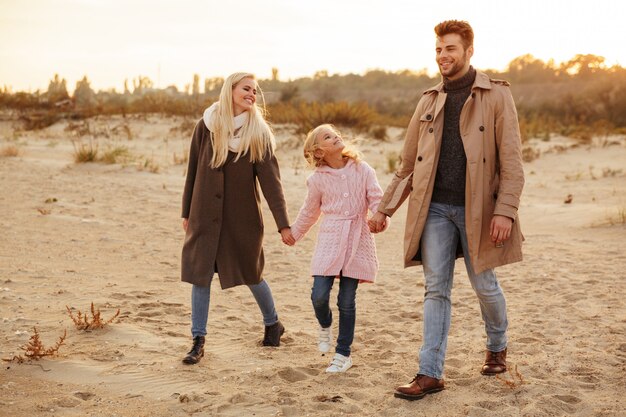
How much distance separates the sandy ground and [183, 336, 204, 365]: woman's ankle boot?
0.09 m

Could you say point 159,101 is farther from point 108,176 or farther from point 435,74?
point 435,74

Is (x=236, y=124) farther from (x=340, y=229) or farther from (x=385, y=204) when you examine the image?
(x=385, y=204)

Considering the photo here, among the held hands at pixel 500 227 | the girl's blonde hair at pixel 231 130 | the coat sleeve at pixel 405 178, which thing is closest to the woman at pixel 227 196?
the girl's blonde hair at pixel 231 130

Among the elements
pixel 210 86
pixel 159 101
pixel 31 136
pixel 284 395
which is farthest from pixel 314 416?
pixel 210 86

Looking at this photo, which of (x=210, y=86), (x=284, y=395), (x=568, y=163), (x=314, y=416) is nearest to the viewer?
(x=314, y=416)

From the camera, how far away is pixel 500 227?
402 centimetres

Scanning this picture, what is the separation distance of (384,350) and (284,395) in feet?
3.89

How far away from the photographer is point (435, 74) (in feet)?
181

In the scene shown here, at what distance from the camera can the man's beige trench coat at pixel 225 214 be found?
192 inches

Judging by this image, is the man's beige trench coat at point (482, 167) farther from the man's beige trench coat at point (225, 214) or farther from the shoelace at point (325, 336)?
the man's beige trench coat at point (225, 214)

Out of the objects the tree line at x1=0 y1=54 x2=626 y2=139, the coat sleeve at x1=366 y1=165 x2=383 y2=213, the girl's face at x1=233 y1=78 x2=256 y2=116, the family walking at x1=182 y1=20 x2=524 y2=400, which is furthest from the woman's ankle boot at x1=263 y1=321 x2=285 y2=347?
the tree line at x1=0 y1=54 x2=626 y2=139

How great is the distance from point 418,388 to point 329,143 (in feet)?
5.09

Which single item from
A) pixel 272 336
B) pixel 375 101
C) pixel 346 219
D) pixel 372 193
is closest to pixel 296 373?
pixel 272 336

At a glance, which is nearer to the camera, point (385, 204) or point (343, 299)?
point (385, 204)
